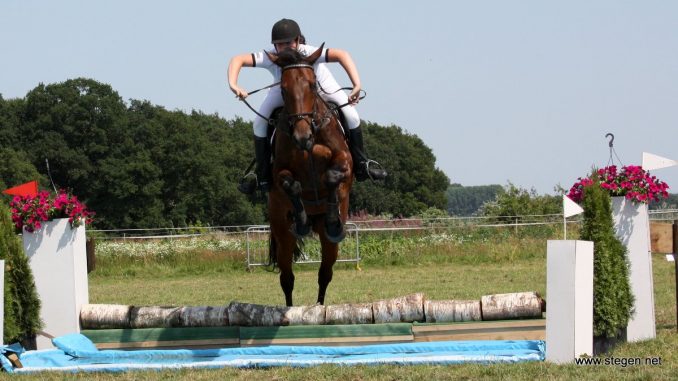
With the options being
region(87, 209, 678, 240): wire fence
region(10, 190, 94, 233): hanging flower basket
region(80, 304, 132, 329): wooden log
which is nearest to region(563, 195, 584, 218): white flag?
region(80, 304, 132, 329): wooden log

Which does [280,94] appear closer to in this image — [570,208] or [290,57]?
[290,57]

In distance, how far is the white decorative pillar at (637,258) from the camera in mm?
6105

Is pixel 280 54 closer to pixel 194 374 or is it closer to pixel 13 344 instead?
pixel 194 374

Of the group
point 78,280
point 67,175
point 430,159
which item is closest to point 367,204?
point 430,159

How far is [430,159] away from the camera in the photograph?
211 ft

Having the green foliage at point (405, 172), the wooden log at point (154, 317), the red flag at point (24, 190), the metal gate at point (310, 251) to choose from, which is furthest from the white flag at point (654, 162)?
the green foliage at point (405, 172)

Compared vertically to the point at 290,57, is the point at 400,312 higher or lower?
lower

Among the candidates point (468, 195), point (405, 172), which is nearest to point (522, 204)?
point (405, 172)

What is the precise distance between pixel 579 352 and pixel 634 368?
36cm

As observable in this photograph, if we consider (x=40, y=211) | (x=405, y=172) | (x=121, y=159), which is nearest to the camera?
(x=40, y=211)

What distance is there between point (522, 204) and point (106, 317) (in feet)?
73.9

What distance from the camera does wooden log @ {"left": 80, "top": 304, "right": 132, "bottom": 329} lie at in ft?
20.0

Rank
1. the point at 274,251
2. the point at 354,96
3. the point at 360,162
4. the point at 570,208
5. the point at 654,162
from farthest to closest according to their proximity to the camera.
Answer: the point at 274,251
the point at 360,162
the point at 354,96
the point at 654,162
the point at 570,208

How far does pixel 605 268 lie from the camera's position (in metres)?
5.69
